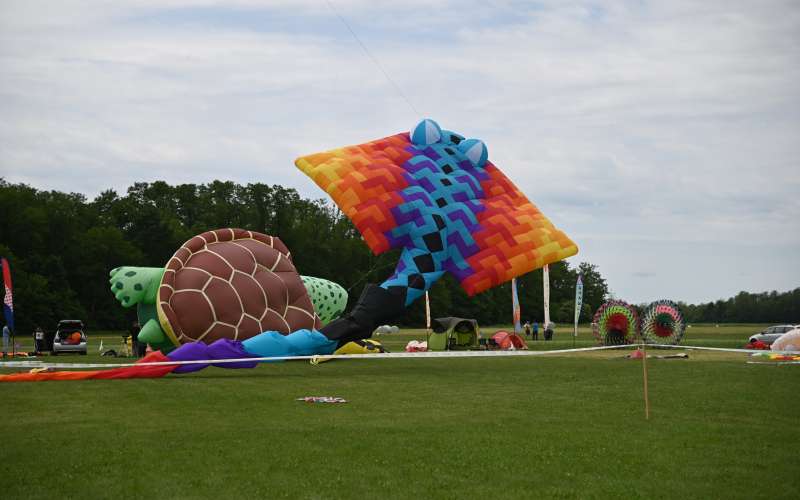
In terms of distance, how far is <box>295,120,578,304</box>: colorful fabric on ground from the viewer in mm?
22281

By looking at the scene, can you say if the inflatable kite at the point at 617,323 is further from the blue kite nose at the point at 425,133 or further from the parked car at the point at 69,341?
the parked car at the point at 69,341

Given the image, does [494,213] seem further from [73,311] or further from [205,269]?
[73,311]

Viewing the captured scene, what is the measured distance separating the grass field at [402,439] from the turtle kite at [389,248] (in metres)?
3.31

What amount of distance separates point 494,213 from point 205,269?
711 centimetres

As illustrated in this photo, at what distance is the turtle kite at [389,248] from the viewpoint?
2222cm

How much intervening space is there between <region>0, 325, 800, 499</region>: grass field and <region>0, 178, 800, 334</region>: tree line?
4671cm

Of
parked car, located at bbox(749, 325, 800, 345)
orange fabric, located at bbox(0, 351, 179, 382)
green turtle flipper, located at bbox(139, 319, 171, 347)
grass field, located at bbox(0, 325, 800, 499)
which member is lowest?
grass field, located at bbox(0, 325, 800, 499)

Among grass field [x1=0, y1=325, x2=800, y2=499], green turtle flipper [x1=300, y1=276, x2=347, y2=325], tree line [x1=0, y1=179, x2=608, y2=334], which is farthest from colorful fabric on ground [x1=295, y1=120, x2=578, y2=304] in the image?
tree line [x1=0, y1=179, x2=608, y2=334]

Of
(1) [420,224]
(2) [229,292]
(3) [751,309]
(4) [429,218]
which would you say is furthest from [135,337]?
(3) [751,309]

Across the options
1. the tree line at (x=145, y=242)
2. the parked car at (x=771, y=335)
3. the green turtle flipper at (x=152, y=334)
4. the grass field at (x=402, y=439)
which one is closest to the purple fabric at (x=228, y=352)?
the grass field at (x=402, y=439)

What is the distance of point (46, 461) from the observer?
392 inches

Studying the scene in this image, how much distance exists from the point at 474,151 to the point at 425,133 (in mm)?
1359

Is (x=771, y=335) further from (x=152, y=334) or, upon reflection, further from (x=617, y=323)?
(x=152, y=334)

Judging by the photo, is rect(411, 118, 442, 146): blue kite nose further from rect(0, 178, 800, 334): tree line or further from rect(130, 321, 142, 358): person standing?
rect(0, 178, 800, 334): tree line
